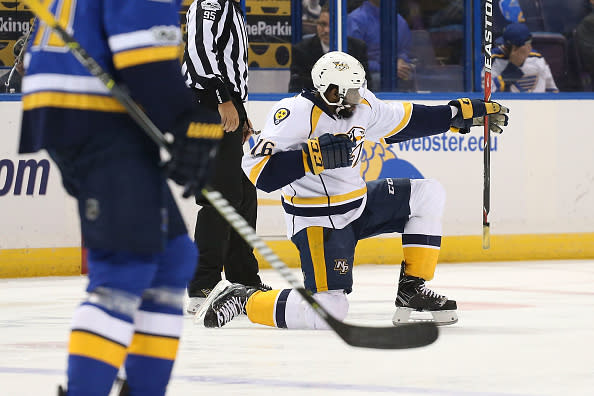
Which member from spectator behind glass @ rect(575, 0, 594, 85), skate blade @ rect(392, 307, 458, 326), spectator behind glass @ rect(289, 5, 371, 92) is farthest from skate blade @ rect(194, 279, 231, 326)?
spectator behind glass @ rect(575, 0, 594, 85)

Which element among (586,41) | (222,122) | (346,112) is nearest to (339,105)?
(346,112)

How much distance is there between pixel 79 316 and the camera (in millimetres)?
2037

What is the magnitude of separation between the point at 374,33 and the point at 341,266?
3.11 meters

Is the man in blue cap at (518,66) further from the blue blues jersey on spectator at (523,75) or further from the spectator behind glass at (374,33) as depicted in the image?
the spectator behind glass at (374,33)

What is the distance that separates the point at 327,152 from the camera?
3771 millimetres

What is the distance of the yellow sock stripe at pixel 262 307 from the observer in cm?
380

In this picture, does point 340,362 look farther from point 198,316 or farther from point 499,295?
point 499,295

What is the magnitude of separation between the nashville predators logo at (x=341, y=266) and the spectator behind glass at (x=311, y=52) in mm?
2689

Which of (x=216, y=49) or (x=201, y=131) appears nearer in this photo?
(x=201, y=131)

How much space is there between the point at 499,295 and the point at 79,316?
334cm

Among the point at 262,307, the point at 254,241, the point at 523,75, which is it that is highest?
the point at 254,241

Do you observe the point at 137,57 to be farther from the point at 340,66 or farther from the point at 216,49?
the point at 216,49

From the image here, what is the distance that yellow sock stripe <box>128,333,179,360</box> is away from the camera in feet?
7.02

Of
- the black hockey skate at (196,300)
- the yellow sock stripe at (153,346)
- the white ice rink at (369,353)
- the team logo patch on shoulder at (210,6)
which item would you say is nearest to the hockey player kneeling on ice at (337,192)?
the white ice rink at (369,353)
